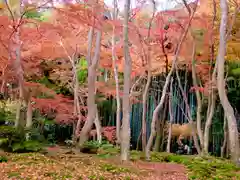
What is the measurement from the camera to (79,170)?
588cm

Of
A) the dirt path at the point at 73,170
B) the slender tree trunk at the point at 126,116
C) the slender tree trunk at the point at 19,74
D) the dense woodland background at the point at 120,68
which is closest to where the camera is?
the dirt path at the point at 73,170

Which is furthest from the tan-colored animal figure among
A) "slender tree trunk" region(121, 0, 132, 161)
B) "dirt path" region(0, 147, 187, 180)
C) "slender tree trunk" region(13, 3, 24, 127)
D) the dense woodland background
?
"slender tree trunk" region(13, 3, 24, 127)

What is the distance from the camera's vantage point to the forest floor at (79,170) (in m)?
5.31

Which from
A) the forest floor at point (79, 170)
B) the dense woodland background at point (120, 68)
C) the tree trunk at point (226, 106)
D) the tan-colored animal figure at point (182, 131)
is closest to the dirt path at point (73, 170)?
the forest floor at point (79, 170)

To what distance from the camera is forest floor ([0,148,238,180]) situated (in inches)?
209

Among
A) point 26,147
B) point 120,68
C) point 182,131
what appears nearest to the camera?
point 26,147

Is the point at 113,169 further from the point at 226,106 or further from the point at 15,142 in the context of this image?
the point at 226,106

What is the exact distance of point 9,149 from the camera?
7.34 metres

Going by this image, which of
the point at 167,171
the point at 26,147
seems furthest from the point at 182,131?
the point at 26,147

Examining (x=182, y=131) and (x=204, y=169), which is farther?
(x=182, y=131)

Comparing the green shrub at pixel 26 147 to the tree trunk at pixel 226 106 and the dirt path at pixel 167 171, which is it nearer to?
the dirt path at pixel 167 171

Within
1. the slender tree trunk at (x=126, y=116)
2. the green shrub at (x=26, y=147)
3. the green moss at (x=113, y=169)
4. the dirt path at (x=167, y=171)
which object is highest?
the slender tree trunk at (x=126, y=116)

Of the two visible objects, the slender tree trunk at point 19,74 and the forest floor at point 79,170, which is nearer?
the forest floor at point 79,170

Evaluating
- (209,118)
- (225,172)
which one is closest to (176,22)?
(209,118)
